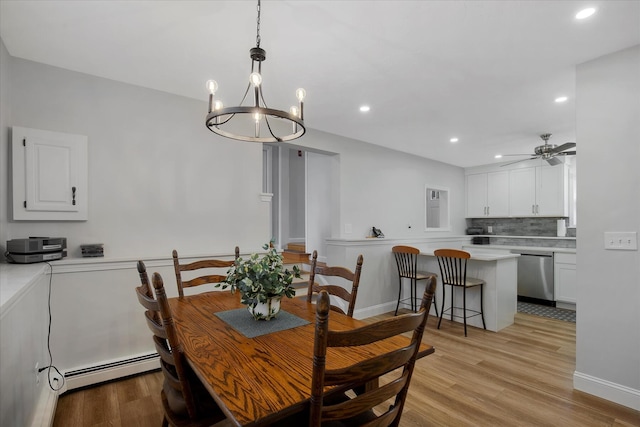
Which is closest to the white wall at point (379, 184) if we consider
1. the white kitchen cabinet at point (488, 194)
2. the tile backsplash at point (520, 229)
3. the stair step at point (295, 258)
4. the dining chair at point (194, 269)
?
the white kitchen cabinet at point (488, 194)

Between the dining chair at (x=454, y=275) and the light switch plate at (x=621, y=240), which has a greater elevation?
the light switch plate at (x=621, y=240)

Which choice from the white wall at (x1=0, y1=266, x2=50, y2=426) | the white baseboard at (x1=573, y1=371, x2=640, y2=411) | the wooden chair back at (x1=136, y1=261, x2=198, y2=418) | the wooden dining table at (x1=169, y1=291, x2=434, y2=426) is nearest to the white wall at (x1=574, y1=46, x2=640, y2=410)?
the white baseboard at (x1=573, y1=371, x2=640, y2=411)

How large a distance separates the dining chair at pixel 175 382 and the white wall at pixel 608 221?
2643 millimetres

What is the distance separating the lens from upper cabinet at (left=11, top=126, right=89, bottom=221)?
221 centimetres

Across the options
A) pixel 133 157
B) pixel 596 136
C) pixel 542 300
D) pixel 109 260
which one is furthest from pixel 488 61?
pixel 542 300

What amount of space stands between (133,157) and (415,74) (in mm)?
2501

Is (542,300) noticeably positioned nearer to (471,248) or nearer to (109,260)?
(471,248)

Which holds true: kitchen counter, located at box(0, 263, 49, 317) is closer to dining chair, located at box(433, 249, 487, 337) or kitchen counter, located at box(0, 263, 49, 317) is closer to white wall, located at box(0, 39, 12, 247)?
white wall, located at box(0, 39, 12, 247)

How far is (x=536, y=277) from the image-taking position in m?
4.93

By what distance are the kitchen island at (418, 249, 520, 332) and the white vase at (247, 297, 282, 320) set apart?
9.73 feet

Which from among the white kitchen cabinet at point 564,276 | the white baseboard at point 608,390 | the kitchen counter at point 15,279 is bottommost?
the white baseboard at point 608,390

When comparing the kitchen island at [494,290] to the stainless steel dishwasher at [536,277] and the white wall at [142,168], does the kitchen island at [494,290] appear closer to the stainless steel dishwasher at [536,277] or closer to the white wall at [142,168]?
the stainless steel dishwasher at [536,277]

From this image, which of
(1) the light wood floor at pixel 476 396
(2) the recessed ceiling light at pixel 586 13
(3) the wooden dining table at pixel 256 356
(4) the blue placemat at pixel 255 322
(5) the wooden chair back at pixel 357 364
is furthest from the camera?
(1) the light wood floor at pixel 476 396

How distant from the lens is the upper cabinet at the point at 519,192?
515cm
